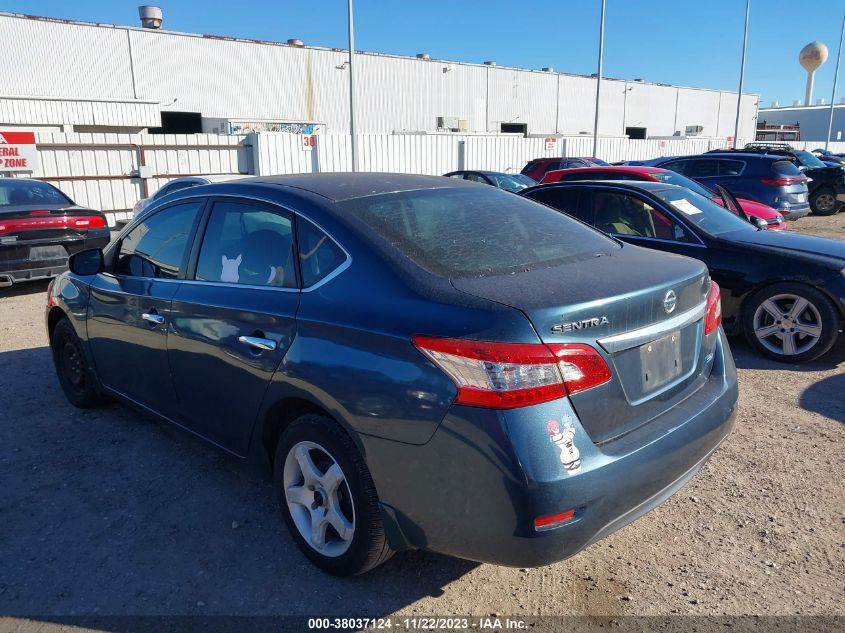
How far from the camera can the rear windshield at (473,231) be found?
2.63 meters

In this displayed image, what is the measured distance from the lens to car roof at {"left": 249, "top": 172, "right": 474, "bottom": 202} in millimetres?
3057

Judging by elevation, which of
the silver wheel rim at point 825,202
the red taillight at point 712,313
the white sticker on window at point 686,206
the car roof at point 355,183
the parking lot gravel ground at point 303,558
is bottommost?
the parking lot gravel ground at point 303,558

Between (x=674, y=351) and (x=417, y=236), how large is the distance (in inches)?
45.8

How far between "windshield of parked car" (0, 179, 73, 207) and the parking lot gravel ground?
226 inches

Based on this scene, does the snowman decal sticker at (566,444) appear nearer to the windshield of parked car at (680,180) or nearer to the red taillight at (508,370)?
the red taillight at (508,370)

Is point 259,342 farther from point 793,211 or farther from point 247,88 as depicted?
point 247,88

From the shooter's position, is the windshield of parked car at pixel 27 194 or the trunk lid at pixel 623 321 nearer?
the trunk lid at pixel 623 321

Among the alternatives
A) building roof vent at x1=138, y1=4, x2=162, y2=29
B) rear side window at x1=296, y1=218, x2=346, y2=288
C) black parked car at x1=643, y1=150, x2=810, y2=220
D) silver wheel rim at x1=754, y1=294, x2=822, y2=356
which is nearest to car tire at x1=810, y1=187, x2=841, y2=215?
black parked car at x1=643, y1=150, x2=810, y2=220

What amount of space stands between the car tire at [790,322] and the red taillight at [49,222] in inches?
317

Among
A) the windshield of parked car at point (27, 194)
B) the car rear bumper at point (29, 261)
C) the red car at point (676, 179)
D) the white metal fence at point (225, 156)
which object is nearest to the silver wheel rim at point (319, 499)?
the red car at point (676, 179)

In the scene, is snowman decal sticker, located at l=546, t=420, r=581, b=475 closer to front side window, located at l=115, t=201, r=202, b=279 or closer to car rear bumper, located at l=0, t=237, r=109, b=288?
front side window, located at l=115, t=201, r=202, b=279

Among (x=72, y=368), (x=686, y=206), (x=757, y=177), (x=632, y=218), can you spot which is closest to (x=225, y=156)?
(x=757, y=177)

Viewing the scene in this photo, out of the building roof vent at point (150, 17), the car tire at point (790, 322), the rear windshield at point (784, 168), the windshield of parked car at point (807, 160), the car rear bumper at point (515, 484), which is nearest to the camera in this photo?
the car rear bumper at point (515, 484)

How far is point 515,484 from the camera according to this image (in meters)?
2.06
